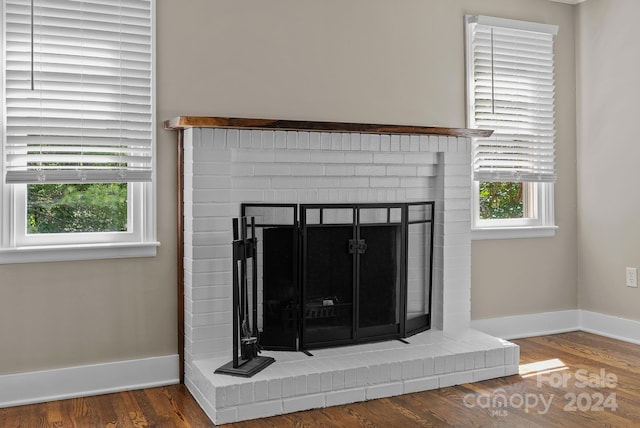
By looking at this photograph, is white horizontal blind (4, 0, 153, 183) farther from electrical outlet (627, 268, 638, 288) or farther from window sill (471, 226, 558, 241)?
electrical outlet (627, 268, 638, 288)

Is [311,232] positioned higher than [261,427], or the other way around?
[311,232]

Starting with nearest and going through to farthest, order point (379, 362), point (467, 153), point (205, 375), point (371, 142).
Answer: point (205, 375), point (379, 362), point (371, 142), point (467, 153)

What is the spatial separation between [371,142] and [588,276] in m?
2.08

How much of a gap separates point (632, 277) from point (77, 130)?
3540mm

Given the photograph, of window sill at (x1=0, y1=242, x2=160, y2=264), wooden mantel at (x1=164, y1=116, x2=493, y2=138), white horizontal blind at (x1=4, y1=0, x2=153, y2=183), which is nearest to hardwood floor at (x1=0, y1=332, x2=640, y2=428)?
window sill at (x1=0, y1=242, x2=160, y2=264)

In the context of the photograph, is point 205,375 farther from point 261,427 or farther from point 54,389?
point 54,389

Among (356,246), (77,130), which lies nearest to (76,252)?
(77,130)

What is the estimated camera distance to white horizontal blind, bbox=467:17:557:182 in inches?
160

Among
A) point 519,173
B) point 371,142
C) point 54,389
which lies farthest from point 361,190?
point 54,389

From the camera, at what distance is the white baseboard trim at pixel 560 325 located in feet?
13.5

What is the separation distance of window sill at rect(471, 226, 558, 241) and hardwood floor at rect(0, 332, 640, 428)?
3.31 feet

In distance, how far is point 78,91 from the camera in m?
3.06

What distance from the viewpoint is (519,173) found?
13.8 feet

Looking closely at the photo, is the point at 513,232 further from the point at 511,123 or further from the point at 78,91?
the point at 78,91
